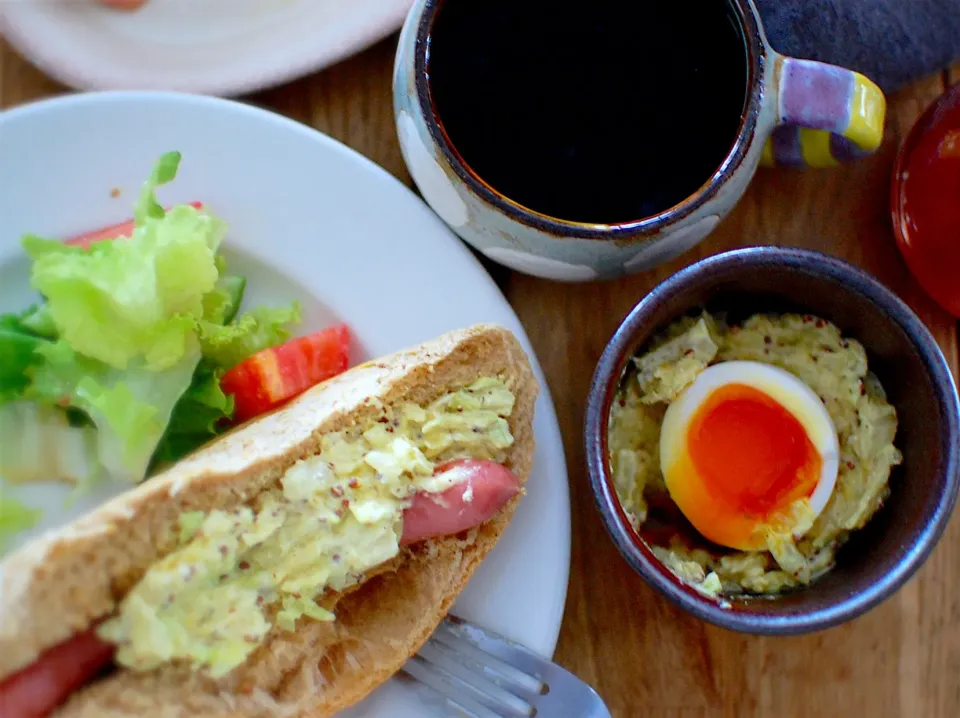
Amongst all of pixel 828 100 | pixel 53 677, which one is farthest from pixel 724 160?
pixel 53 677

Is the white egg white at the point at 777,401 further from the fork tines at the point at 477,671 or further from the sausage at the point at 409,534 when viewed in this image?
the fork tines at the point at 477,671

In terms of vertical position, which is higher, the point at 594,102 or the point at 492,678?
the point at 594,102

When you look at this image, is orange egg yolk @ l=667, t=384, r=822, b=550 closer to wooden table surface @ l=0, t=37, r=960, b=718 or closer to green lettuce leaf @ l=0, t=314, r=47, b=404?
wooden table surface @ l=0, t=37, r=960, b=718

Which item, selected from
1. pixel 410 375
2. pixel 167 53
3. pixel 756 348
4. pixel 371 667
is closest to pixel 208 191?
pixel 167 53

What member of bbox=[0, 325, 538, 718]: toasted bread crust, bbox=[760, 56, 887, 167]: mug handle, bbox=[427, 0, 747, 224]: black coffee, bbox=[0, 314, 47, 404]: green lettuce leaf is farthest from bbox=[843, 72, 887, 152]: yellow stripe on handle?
bbox=[0, 314, 47, 404]: green lettuce leaf

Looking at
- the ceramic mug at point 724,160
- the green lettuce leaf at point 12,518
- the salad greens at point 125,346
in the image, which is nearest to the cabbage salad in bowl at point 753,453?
the ceramic mug at point 724,160

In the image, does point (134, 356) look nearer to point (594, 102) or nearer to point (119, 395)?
point (119, 395)

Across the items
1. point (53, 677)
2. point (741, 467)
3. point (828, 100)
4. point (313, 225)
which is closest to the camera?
point (53, 677)
